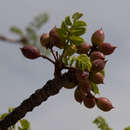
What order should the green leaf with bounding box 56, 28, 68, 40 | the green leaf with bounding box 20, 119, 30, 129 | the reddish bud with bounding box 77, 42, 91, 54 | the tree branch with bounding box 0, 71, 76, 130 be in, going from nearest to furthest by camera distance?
the tree branch with bounding box 0, 71, 76, 130
the green leaf with bounding box 56, 28, 68, 40
the reddish bud with bounding box 77, 42, 91, 54
the green leaf with bounding box 20, 119, 30, 129

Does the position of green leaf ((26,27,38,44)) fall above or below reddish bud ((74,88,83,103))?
below

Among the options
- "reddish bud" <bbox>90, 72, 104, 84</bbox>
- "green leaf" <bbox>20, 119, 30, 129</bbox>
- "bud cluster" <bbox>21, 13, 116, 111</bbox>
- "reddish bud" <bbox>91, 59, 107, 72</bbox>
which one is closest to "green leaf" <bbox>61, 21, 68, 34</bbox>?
"bud cluster" <bbox>21, 13, 116, 111</bbox>

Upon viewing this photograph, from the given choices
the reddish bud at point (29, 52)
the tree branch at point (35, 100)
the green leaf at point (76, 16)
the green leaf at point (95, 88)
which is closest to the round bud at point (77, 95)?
the green leaf at point (95, 88)

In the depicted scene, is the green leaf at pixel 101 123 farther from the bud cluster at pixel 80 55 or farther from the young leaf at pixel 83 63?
the young leaf at pixel 83 63

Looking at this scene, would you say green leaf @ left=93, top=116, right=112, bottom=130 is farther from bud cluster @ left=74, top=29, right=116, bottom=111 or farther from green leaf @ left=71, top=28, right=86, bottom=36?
green leaf @ left=71, top=28, right=86, bottom=36

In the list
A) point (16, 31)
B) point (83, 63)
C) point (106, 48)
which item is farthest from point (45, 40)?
point (16, 31)
